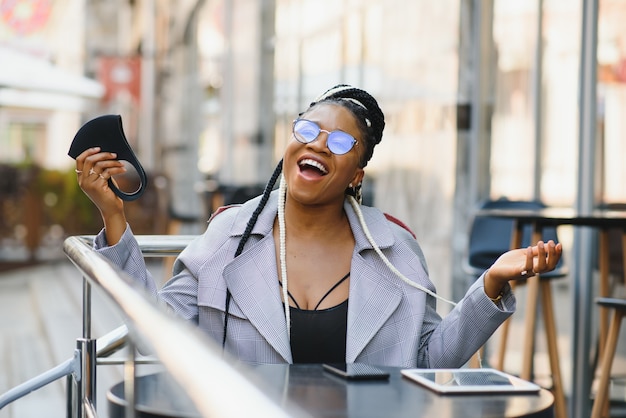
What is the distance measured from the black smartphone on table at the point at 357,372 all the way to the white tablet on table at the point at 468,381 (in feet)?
0.15

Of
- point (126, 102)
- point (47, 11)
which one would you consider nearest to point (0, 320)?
point (47, 11)

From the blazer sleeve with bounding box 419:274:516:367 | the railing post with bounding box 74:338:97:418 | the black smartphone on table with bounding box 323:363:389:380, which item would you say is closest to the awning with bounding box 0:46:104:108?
the railing post with bounding box 74:338:97:418

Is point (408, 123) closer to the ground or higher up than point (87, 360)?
higher up

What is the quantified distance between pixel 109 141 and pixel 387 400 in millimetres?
1125

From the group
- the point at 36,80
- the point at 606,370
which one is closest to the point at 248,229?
the point at 606,370

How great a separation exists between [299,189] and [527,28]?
12.9 ft

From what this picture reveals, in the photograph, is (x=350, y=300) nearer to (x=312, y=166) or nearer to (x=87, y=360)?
(x=312, y=166)

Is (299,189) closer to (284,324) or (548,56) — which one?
(284,324)

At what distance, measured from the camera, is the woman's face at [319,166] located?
7.93ft

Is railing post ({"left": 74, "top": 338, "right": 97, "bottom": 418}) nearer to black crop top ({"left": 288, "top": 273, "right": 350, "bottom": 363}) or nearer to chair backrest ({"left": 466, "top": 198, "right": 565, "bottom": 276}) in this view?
black crop top ({"left": 288, "top": 273, "right": 350, "bottom": 363})

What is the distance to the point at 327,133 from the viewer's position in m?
2.43

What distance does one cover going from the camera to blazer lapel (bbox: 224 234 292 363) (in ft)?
7.43

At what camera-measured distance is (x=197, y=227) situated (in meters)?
13.8

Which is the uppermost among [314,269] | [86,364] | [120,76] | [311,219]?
[120,76]
